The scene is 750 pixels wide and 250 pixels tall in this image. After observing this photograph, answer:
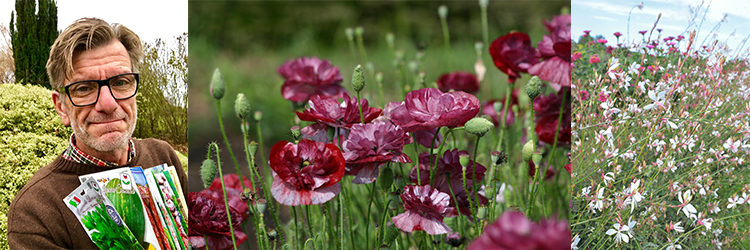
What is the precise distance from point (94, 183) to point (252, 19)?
2.40 ft

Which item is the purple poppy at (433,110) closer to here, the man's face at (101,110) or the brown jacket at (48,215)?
the man's face at (101,110)

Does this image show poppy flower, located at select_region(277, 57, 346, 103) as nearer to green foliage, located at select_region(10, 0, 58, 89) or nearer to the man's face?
the man's face

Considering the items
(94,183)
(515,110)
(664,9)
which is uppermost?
(664,9)

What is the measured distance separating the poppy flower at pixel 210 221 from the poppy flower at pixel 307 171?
35 cm

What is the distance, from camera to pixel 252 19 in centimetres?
132

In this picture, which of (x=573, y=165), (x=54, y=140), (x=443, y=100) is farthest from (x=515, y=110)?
(x=54, y=140)

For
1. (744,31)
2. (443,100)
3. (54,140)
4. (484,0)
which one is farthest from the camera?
(54,140)

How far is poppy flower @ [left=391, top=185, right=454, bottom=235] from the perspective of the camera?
0.90 metres

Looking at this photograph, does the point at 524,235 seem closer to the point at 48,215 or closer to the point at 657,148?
the point at 657,148

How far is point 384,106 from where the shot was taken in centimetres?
127

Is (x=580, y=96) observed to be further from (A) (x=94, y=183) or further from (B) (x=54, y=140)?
(B) (x=54, y=140)

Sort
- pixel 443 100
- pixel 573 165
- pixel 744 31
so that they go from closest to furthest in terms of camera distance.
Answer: pixel 443 100 < pixel 573 165 < pixel 744 31

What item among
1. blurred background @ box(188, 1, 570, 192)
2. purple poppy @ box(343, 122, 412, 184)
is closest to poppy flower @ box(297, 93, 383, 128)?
purple poppy @ box(343, 122, 412, 184)

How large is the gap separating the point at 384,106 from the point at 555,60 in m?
0.49
